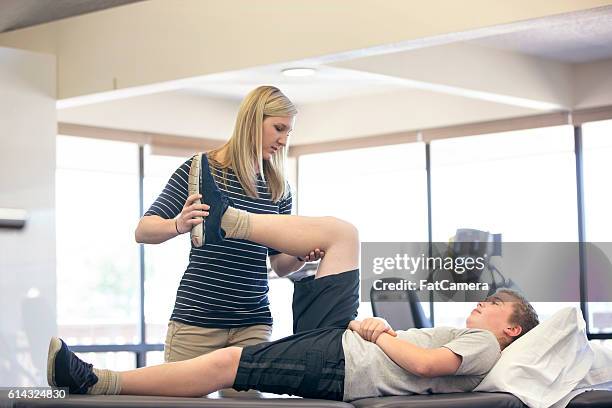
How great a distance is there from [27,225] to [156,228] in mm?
2117

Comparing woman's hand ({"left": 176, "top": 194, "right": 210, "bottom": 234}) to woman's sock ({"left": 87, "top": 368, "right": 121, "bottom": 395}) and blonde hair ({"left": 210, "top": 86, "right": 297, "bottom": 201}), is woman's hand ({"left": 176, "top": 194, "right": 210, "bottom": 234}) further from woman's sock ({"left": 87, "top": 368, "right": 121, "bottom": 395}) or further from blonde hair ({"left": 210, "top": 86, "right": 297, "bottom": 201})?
woman's sock ({"left": 87, "top": 368, "right": 121, "bottom": 395})

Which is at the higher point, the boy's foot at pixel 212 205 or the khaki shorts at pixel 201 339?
the boy's foot at pixel 212 205

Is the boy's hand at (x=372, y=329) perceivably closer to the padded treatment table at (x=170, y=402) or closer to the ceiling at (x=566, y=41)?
the padded treatment table at (x=170, y=402)

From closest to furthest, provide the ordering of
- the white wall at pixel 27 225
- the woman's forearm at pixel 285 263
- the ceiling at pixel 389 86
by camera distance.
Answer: the woman's forearm at pixel 285 263, the white wall at pixel 27 225, the ceiling at pixel 389 86

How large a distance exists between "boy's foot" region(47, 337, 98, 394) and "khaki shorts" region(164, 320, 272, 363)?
0.41 m

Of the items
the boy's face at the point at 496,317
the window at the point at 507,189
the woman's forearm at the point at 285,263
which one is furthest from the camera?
the window at the point at 507,189

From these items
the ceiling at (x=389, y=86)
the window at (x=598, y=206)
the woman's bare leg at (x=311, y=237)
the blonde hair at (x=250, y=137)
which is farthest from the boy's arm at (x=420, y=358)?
the window at (x=598, y=206)

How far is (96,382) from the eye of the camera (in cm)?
252

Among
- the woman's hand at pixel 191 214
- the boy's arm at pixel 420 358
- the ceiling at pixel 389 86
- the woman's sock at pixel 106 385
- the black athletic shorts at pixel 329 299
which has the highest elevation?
the ceiling at pixel 389 86

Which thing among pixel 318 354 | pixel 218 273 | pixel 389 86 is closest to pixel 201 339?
pixel 218 273

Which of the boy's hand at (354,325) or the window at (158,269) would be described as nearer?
the boy's hand at (354,325)

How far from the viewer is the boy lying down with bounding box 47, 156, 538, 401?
2537mm

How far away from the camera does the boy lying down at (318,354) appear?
254 cm

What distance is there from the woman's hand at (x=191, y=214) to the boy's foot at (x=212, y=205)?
0.02 meters
